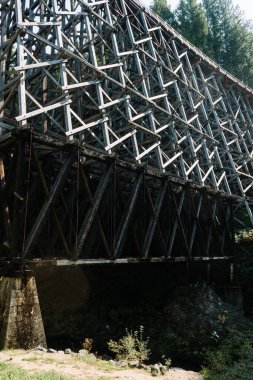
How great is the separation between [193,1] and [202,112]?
2498 centimetres

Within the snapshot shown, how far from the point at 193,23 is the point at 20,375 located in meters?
37.8

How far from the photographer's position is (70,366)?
564 cm

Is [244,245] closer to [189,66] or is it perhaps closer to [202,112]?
[202,112]

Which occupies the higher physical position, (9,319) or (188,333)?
(9,319)

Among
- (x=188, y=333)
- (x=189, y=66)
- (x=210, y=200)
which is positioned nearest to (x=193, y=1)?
(x=189, y=66)

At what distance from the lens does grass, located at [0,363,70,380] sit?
4.56 metres

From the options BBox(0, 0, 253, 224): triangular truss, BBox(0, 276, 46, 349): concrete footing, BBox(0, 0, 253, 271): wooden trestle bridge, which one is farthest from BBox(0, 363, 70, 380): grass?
BBox(0, 0, 253, 224): triangular truss

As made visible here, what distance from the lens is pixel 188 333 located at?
438 inches

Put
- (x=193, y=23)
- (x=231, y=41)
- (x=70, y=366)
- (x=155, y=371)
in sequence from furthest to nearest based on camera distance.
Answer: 1. (x=231, y=41)
2. (x=193, y=23)
3. (x=155, y=371)
4. (x=70, y=366)

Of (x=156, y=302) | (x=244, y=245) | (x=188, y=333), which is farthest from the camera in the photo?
(x=244, y=245)

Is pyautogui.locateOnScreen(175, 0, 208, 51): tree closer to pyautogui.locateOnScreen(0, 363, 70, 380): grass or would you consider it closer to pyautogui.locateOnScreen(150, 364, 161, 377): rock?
pyautogui.locateOnScreen(150, 364, 161, 377): rock

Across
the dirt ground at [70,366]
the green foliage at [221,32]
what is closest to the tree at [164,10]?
the green foliage at [221,32]

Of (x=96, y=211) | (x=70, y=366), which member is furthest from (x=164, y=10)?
(x=70, y=366)

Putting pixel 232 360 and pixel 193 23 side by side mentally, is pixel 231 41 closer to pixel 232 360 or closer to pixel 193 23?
pixel 193 23
